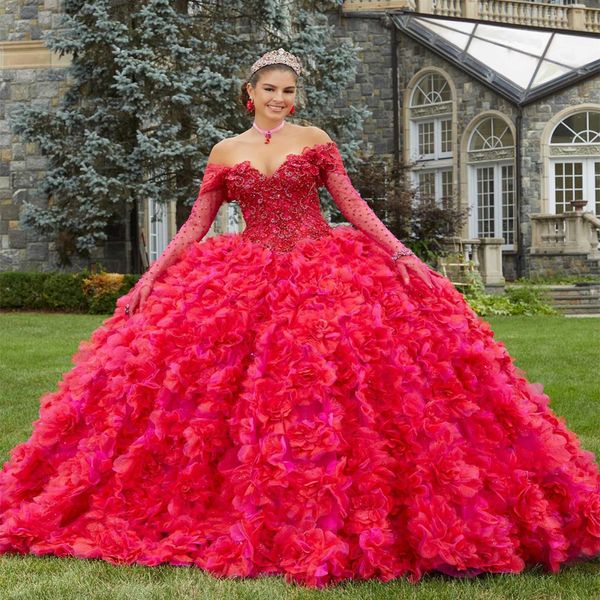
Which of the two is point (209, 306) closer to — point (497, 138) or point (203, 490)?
point (203, 490)

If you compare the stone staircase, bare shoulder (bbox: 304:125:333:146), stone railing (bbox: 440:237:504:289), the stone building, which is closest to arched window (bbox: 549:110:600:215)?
the stone building

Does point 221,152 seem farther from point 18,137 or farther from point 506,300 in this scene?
point 18,137

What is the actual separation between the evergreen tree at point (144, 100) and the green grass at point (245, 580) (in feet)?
15.4

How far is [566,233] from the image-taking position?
23.8m

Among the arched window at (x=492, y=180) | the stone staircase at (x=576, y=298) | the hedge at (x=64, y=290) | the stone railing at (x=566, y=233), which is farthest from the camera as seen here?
the arched window at (x=492, y=180)

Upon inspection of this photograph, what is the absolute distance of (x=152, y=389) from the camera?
13.9ft

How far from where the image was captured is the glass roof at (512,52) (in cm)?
2472

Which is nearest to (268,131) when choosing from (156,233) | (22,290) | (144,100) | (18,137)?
(144,100)

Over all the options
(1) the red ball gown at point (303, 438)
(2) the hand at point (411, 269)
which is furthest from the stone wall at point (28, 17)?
(2) the hand at point (411, 269)

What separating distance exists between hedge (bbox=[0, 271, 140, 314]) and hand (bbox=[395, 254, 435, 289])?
1367cm

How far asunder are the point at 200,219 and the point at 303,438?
1.40 meters

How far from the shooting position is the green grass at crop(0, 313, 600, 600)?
3.66 m

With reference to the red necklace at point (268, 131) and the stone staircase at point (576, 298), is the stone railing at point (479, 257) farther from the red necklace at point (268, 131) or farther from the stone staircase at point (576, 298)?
the red necklace at point (268, 131)

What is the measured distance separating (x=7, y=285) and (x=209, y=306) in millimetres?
15327
